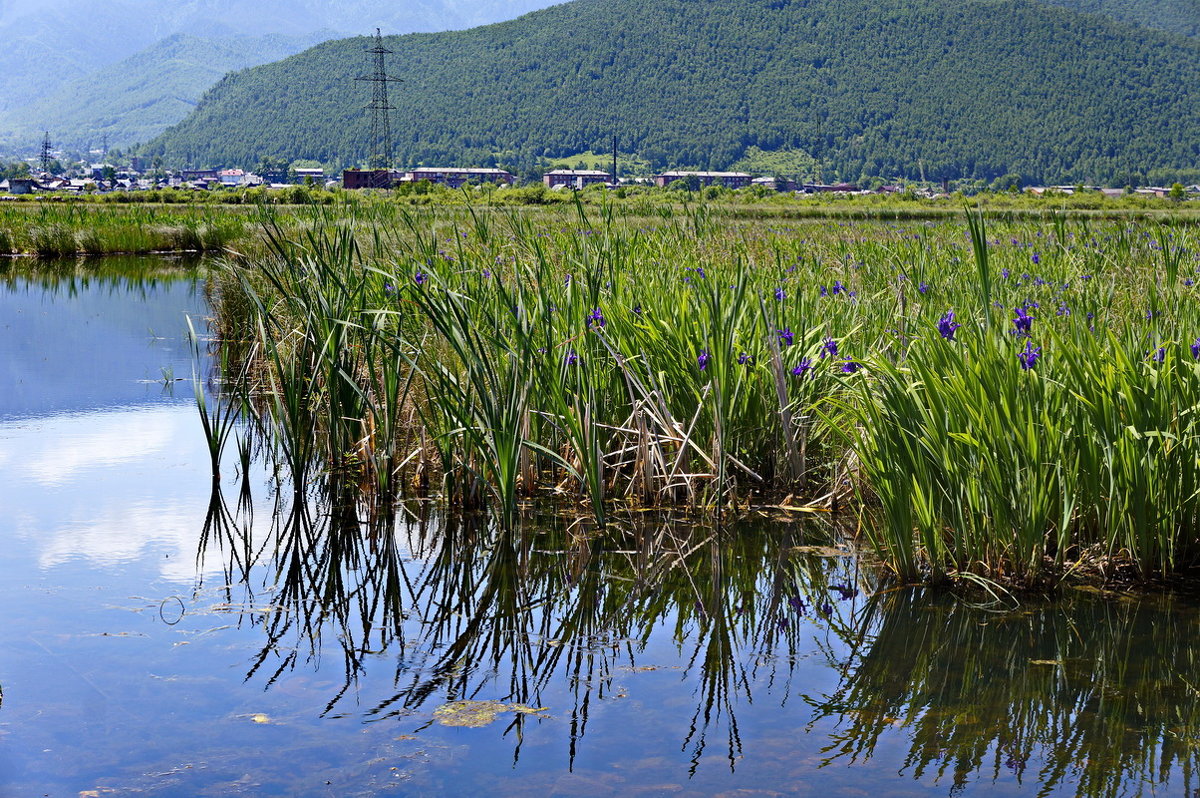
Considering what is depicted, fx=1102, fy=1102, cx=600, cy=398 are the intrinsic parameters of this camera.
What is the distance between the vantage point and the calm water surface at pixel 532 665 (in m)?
3.02

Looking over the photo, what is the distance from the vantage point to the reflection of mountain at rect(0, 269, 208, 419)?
9.06m

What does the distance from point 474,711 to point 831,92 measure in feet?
594

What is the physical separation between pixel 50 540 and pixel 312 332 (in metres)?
1.64

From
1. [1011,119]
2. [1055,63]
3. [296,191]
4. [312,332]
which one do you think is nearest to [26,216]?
[296,191]

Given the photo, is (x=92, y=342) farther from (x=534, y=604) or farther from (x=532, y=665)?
(x=532, y=665)

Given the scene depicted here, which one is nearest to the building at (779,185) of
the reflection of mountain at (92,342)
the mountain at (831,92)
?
the mountain at (831,92)

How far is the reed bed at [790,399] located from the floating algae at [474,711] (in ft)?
4.74

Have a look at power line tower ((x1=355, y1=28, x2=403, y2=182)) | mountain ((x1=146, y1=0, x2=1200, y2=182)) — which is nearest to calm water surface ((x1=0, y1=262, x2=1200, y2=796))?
power line tower ((x1=355, y1=28, x2=403, y2=182))

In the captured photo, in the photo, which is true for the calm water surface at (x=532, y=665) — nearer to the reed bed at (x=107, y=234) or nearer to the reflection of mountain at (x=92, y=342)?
the reflection of mountain at (x=92, y=342)

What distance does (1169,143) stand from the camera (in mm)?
145250

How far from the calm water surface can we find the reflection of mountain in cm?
346

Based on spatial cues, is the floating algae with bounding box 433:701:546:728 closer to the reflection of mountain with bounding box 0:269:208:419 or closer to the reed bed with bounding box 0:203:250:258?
the reflection of mountain with bounding box 0:269:208:419

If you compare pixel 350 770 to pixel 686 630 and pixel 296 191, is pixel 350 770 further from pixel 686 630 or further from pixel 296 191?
pixel 296 191

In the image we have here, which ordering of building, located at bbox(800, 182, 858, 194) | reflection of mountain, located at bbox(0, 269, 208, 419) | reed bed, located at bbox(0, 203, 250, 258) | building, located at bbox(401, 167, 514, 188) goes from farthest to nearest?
building, located at bbox(401, 167, 514, 188) < building, located at bbox(800, 182, 858, 194) < reed bed, located at bbox(0, 203, 250, 258) < reflection of mountain, located at bbox(0, 269, 208, 419)
